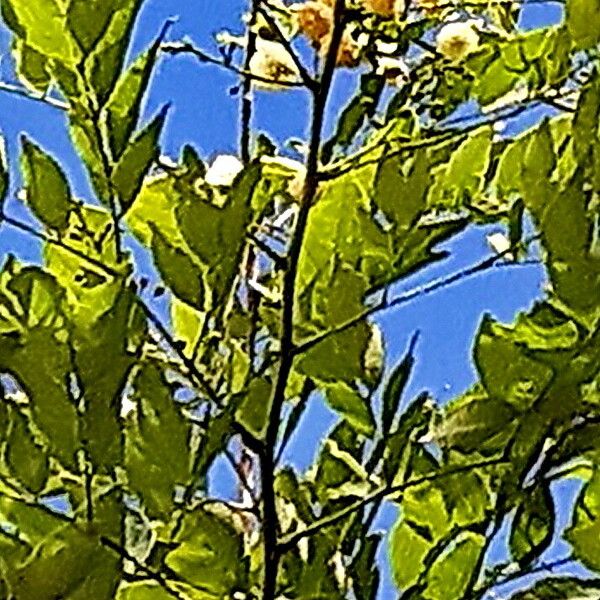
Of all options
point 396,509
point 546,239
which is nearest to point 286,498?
point 396,509

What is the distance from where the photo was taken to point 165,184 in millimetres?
480

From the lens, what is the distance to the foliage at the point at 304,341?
15.8 inches

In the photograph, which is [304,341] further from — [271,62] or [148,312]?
[271,62]

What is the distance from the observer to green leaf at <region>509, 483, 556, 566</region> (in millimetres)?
457

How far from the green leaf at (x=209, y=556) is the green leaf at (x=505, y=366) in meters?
0.09

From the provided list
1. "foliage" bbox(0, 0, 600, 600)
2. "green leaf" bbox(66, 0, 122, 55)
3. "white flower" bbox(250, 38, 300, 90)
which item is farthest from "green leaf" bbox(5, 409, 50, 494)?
"white flower" bbox(250, 38, 300, 90)

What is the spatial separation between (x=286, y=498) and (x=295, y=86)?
0.14 m

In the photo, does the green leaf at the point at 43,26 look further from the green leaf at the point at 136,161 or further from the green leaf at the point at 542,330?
the green leaf at the point at 542,330

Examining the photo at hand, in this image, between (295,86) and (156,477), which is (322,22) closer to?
(295,86)

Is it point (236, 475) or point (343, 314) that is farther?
point (236, 475)

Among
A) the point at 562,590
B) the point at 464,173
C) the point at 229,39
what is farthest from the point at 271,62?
the point at 562,590

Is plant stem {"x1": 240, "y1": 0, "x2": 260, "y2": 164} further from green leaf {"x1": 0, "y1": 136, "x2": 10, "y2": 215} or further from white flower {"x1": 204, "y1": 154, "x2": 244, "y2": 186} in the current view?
green leaf {"x1": 0, "y1": 136, "x2": 10, "y2": 215}

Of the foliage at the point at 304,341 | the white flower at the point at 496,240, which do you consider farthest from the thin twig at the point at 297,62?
the white flower at the point at 496,240

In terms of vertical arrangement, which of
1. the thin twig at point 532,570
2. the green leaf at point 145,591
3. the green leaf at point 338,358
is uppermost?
the green leaf at point 338,358
